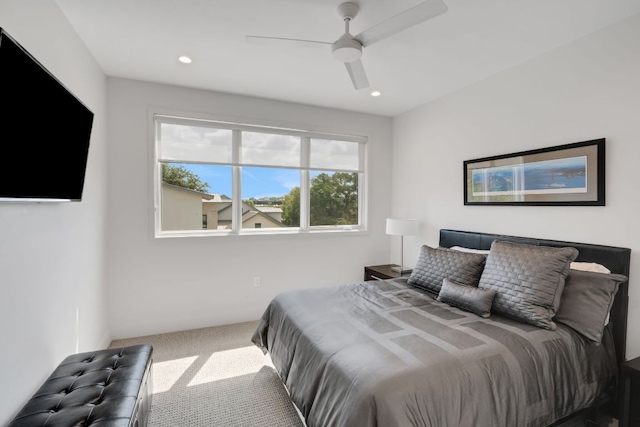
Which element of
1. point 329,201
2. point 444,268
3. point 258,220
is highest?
point 329,201

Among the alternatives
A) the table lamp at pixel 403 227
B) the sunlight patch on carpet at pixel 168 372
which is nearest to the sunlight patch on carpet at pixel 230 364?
the sunlight patch on carpet at pixel 168 372

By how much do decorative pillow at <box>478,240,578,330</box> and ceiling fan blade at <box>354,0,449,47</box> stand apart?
1.67m

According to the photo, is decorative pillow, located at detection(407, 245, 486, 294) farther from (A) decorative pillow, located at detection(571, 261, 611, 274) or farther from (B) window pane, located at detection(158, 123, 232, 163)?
(B) window pane, located at detection(158, 123, 232, 163)

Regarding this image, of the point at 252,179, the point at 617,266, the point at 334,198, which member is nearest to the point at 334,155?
the point at 334,198

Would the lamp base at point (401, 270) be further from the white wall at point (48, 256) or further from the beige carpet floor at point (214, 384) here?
the white wall at point (48, 256)

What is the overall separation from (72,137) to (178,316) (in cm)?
218

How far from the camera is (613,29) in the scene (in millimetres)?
2098

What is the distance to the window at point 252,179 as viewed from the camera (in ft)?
11.0

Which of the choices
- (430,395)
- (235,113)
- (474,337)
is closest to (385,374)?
(430,395)

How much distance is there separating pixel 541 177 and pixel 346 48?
197 centimetres

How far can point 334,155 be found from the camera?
413 cm

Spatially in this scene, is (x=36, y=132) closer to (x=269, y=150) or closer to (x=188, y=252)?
(x=188, y=252)

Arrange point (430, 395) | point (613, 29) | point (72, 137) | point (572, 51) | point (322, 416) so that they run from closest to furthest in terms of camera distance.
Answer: point (430, 395) < point (322, 416) < point (72, 137) < point (613, 29) < point (572, 51)

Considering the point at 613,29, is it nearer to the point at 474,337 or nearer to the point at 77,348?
the point at 474,337
